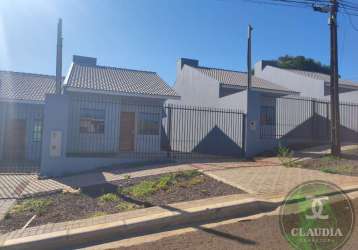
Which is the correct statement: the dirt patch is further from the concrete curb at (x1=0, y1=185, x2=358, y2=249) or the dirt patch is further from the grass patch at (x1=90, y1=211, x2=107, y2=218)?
the grass patch at (x1=90, y1=211, x2=107, y2=218)

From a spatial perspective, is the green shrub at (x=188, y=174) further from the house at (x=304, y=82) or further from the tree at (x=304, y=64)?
the tree at (x=304, y=64)

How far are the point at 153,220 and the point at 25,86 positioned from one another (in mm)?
16461

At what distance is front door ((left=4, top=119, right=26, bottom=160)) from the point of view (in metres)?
17.7

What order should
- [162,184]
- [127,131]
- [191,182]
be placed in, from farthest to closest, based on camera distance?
[127,131] → [191,182] → [162,184]

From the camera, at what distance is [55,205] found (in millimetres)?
7426

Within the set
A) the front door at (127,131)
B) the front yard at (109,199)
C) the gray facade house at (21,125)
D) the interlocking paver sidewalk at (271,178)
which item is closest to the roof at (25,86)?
the gray facade house at (21,125)

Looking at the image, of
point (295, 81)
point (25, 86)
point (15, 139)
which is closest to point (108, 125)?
point (15, 139)

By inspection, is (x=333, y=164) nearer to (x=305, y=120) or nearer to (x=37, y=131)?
(x=305, y=120)

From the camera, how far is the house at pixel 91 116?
16.9 m

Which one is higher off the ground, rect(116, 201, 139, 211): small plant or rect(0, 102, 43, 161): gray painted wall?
rect(0, 102, 43, 161): gray painted wall

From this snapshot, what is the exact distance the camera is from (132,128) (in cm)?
1828

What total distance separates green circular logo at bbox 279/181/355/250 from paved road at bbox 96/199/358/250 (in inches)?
5.8

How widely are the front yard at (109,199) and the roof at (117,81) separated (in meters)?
8.45

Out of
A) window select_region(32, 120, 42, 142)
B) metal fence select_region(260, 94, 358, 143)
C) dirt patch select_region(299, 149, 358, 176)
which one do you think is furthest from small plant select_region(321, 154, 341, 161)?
window select_region(32, 120, 42, 142)
